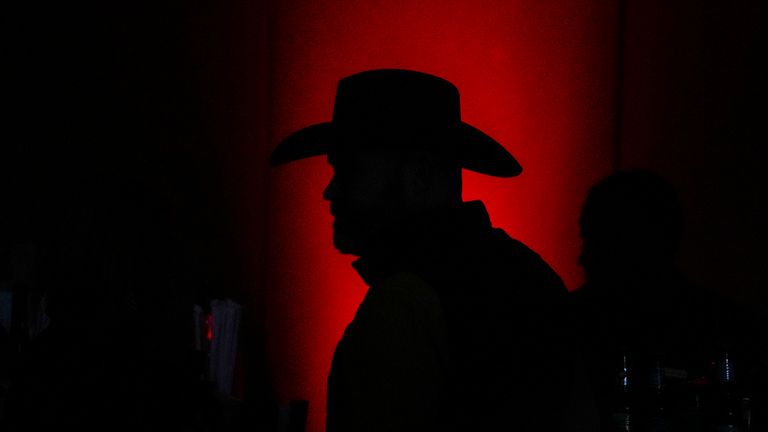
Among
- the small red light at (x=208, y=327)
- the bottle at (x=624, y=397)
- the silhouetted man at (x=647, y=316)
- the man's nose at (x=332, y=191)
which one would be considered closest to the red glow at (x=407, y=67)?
the small red light at (x=208, y=327)

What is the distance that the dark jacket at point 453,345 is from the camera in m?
1.04

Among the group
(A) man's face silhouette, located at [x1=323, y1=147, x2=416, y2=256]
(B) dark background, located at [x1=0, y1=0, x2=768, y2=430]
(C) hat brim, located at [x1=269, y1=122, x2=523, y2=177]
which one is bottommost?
(A) man's face silhouette, located at [x1=323, y1=147, x2=416, y2=256]

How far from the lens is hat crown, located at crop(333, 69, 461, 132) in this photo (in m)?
1.37

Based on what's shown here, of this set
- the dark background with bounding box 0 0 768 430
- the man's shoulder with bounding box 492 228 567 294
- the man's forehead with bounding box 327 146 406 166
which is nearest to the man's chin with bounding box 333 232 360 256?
the man's forehead with bounding box 327 146 406 166

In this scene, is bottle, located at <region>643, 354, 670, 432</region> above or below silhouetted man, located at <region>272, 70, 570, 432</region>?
below

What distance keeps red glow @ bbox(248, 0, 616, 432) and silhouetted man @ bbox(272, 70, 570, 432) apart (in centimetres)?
144

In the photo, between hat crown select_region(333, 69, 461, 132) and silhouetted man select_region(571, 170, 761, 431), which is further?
silhouetted man select_region(571, 170, 761, 431)

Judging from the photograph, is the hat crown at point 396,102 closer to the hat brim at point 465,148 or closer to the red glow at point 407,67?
the hat brim at point 465,148

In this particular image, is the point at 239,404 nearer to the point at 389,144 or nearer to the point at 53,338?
the point at 53,338

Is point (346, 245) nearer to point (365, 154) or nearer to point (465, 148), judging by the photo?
point (365, 154)

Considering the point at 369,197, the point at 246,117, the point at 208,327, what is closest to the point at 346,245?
the point at 369,197

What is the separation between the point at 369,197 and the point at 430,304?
0.92ft

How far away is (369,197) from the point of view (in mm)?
1301

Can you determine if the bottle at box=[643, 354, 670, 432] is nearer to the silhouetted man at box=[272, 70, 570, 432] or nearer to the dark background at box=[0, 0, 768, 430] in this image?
the dark background at box=[0, 0, 768, 430]
